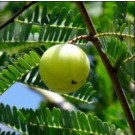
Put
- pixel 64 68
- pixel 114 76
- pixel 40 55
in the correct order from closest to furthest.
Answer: pixel 64 68
pixel 114 76
pixel 40 55

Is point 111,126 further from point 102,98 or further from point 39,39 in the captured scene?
point 102,98

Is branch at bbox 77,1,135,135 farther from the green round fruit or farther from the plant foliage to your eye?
the green round fruit

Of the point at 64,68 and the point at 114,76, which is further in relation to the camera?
the point at 114,76

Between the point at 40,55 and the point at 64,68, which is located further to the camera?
the point at 40,55

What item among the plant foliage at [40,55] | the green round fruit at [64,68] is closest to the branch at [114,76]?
the plant foliage at [40,55]

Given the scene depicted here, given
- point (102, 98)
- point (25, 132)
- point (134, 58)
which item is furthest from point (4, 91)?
point (102, 98)

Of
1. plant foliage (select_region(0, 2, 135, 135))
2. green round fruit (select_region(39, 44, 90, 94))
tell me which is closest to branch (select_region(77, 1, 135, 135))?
plant foliage (select_region(0, 2, 135, 135))

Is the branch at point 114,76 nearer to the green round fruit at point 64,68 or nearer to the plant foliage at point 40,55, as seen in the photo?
the plant foliage at point 40,55

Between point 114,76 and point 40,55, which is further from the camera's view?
point 40,55

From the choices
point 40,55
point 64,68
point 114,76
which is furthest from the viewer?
point 40,55
